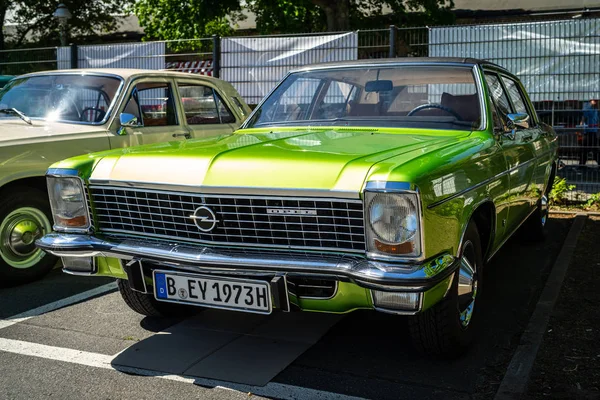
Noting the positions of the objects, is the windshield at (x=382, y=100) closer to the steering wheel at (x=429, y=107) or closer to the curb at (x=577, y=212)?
the steering wheel at (x=429, y=107)

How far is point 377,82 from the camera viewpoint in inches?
189

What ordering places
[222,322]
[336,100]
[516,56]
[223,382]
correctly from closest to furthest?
[223,382], [222,322], [336,100], [516,56]

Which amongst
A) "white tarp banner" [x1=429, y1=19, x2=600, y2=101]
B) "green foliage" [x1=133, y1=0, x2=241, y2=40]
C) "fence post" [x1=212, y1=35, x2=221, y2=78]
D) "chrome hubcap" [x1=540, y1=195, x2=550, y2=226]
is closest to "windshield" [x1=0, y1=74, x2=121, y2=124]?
"chrome hubcap" [x1=540, y1=195, x2=550, y2=226]

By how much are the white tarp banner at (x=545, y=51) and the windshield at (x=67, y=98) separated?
18.0 feet

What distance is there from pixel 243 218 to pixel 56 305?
2242 millimetres

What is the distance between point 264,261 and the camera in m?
3.29

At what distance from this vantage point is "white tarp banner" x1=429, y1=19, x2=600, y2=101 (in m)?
9.27

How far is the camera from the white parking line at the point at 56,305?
460cm

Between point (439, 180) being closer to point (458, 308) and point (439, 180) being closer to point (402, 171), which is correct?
point (402, 171)

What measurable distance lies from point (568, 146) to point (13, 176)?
7317 millimetres

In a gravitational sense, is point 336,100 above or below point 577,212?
above

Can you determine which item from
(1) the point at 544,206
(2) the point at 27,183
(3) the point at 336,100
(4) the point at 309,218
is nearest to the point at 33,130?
(2) the point at 27,183

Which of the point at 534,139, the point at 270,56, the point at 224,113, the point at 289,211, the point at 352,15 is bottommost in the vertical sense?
the point at 289,211

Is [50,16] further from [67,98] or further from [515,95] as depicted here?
[515,95]
